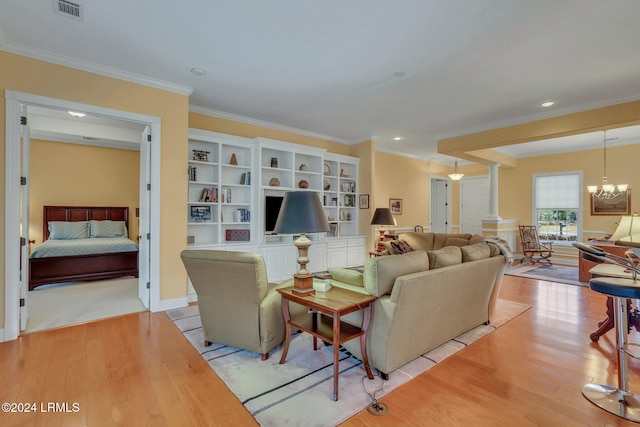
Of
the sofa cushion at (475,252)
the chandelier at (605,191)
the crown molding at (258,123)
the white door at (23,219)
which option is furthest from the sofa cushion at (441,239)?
the white door at (23,219)

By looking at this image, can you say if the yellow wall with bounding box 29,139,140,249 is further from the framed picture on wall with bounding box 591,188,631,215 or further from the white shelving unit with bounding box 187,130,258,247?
the framed picture on wall with bounding box 591,188,631,215

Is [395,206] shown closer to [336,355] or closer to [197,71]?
[197,71]

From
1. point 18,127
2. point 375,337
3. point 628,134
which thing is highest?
point 628,134

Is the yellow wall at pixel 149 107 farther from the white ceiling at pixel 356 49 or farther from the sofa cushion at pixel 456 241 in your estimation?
the sofa cushion at pixel 456 241

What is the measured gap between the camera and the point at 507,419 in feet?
5.99

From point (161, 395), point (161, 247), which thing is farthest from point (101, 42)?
point (161, 395)

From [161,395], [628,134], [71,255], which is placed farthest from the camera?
[628,134]

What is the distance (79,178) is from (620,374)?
27.9ft

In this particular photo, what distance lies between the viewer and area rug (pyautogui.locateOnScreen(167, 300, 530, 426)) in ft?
6.13

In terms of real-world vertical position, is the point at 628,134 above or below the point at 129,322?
above

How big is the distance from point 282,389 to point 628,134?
7.85 meters

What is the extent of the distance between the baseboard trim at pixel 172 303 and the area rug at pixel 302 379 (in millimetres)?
837

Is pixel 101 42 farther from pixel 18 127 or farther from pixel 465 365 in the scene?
pixel 465 365

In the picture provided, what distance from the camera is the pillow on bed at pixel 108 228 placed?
20.1 ft
